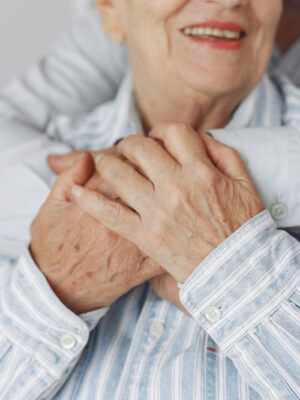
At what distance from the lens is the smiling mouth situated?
1.18 meters

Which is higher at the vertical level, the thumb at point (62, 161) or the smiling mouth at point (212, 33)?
the smiling mouth at point (212, 33)

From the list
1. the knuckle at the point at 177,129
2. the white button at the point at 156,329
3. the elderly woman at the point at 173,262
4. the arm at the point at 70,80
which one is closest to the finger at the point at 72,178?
the elderly woman at the point at 173,262

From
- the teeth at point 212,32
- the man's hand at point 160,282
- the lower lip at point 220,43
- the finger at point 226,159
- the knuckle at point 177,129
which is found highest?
the teeth at point 212,32

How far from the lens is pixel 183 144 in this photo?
3.06 feet

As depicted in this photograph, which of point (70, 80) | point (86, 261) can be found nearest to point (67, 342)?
point (86, 261)

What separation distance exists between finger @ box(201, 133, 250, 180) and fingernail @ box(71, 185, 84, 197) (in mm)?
262

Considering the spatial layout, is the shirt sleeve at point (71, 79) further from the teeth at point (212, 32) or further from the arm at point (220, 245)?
the arm at point (220, 245)

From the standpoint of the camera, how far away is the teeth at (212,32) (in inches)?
46.6

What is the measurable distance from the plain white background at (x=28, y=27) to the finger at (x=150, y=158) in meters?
1.83

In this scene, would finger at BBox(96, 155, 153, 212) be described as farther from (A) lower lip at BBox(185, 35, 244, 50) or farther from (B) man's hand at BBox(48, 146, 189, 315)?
(A) lower lip at BBox(185, 35, 244, 50)

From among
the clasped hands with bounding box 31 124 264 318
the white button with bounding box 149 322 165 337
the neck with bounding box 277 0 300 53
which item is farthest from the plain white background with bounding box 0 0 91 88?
the white button with bounding box 149 322 165 337

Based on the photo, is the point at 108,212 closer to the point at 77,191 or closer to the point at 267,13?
the point at 77,191

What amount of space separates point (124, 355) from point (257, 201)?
449 mm

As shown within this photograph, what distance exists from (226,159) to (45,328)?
1.58 ft
